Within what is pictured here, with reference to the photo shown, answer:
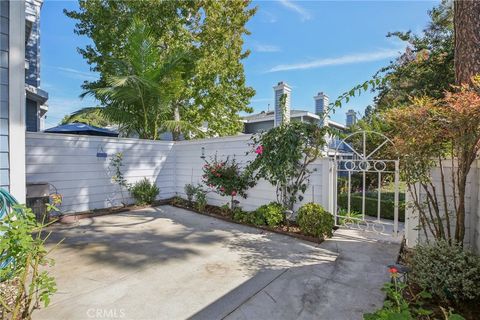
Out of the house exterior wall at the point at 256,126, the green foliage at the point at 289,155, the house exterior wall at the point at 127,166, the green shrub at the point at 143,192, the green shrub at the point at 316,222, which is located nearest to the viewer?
the green shrub at the point at 316,222

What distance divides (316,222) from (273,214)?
97 centimetres

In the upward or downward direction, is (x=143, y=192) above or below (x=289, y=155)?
below

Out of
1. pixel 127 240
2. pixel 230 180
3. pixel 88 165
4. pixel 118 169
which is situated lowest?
pixel 127 240

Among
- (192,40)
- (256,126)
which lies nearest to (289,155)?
(192,40)

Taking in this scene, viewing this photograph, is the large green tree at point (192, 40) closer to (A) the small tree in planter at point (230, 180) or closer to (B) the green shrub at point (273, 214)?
(A) the small tree in planter at point (230, 180)

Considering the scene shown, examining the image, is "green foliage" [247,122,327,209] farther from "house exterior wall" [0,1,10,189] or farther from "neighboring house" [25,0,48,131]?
"neighboring house" [25,0,48,131]

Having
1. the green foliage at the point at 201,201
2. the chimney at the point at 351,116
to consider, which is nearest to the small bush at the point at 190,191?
the green foliage at the point at 201,201

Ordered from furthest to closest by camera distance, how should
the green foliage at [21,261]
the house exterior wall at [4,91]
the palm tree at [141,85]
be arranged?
1. the palm tree at [141,85]
2. the house exterior wall at [4,91]
3. the green foliage at [21,261]

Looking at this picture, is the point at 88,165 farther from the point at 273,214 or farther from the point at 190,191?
the point at 273,214

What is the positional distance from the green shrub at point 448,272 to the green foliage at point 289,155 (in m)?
2.62

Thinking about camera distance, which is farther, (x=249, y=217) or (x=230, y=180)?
(x=230, y=180)

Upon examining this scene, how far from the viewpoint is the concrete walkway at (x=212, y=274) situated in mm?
2494

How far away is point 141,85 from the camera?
293 inches

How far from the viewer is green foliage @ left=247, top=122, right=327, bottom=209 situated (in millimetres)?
5164
